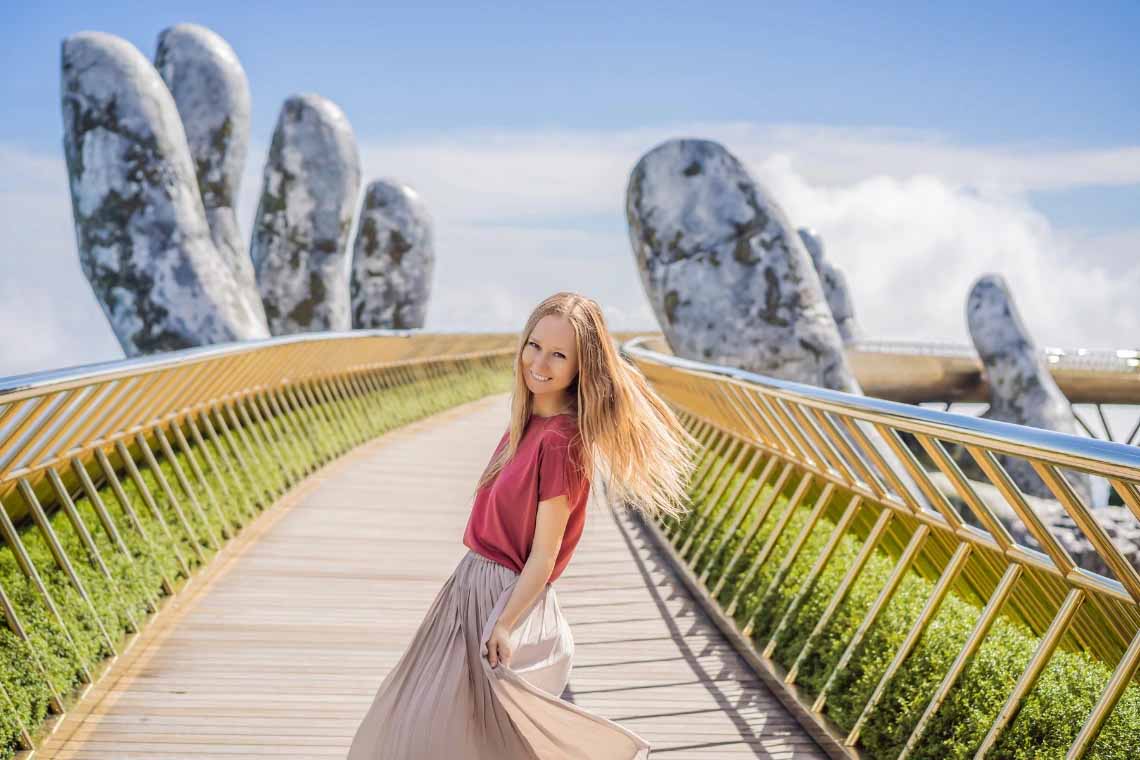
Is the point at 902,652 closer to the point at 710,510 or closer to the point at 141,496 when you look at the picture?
the point at 710,510

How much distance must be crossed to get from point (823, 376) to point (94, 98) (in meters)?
9.32

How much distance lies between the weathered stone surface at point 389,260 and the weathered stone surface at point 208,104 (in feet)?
15.4

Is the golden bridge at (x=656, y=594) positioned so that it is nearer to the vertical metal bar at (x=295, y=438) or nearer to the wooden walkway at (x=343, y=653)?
the wooden walkway at (x=343, y=653)

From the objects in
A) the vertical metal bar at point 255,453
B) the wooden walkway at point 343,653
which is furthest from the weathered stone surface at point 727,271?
the vertical metal bar at point 255,453

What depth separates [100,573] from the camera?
5477 mm

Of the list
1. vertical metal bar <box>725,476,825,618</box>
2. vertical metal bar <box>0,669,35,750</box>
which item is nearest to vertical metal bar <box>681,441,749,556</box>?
vertical metal bar <box>725,476,825,618</box>

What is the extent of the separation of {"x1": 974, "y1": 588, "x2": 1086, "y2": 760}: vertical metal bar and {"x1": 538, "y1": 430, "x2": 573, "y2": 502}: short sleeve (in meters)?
1.48

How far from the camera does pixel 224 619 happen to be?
19.3 feet

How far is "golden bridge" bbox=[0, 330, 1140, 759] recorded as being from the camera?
346cm

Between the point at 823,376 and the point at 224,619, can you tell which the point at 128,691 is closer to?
the point at 224,619

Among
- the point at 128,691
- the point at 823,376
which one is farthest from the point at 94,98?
the point at 128,691

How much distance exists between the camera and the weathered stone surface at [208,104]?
752 inches

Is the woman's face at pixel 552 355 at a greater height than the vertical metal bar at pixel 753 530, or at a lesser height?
greater

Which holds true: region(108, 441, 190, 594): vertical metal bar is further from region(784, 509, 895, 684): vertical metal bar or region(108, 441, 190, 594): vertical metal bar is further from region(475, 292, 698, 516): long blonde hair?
region(475, 292, 698, 516): long blonde hair
